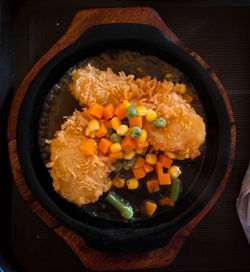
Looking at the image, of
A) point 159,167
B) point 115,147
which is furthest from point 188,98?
point 115,147

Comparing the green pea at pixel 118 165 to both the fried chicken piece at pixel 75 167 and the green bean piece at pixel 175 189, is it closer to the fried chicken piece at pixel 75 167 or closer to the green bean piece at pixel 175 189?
the fried chicken piece at pixel 75 167

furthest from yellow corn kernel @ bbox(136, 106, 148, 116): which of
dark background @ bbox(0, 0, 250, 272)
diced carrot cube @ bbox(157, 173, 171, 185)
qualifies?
dark background @ bbox(0, 0, 250, 272)

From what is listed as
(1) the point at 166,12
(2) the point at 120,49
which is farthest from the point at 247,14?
(2) the point at 120,49

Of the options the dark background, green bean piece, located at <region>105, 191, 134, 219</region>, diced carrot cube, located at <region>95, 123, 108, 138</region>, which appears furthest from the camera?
the dark background

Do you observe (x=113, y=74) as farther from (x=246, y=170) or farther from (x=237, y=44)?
(x=246, y=170)

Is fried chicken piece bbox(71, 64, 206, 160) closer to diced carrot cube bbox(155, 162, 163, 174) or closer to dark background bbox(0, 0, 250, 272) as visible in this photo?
diced carrot cube bbox(155, 162, 163, 174)
